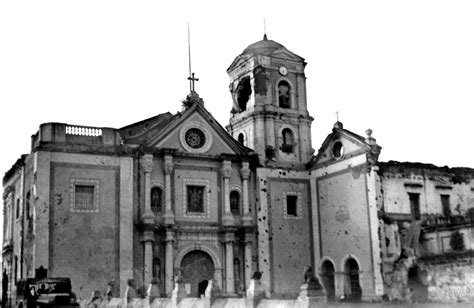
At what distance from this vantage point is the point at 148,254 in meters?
29.8

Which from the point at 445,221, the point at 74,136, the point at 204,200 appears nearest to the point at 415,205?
the point at 445,221

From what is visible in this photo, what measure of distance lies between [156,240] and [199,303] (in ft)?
34.5

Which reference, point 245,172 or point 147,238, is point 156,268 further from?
point 245,172

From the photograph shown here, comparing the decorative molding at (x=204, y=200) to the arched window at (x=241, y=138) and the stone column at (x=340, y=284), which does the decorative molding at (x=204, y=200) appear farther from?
the stone column at (x=340, y=284)

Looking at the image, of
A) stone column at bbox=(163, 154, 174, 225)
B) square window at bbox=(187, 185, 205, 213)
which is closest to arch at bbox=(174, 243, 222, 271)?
stone column at bbox=(163, 154, 174, 225)

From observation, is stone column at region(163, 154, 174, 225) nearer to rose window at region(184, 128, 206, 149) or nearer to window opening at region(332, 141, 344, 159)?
rose window at region(184, 128, 206, 149)

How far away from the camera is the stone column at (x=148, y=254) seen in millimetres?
29688

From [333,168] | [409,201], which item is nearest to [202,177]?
[333,168]

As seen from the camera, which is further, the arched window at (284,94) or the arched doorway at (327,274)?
the arched window at (284,94)

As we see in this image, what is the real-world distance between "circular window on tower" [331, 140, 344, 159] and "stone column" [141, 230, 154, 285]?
9.98m

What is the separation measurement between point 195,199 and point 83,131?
6235 mm

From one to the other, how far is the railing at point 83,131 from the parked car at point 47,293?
9542mm

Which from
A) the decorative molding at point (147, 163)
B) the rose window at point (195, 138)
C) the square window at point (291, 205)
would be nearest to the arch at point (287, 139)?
→ the square window at point (291, 205)

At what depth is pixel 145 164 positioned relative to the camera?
30.5 metres
